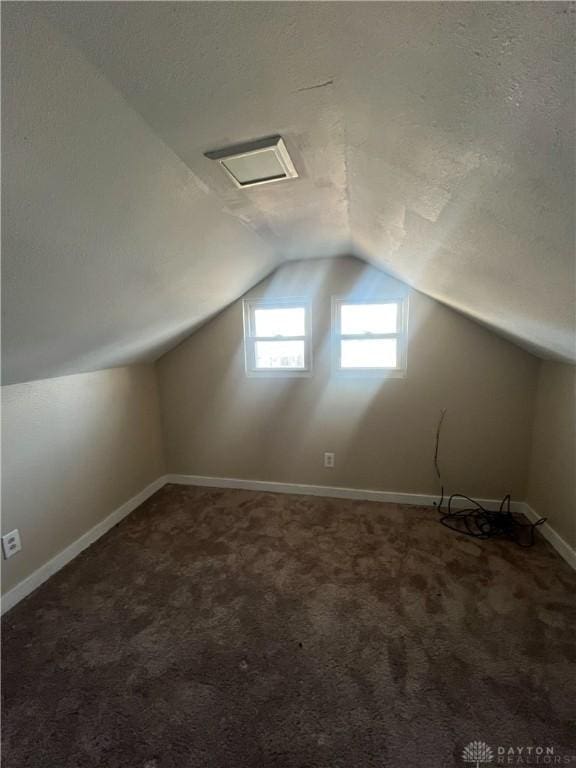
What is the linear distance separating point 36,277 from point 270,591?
1878mm

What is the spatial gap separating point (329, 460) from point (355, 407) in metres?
0.53

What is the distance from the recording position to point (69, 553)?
210 cm

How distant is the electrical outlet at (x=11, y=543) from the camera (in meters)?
1.72

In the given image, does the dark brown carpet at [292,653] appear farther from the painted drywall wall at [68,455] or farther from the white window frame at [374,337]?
the white window frame at [374,337]

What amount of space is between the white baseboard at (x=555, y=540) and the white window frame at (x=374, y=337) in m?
1.40

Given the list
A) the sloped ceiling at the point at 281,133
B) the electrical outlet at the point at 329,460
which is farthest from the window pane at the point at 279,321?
the sloped ceiling at the point at 281,133

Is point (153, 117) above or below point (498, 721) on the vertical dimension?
above

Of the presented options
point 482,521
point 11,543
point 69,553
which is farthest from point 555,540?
point 11,543

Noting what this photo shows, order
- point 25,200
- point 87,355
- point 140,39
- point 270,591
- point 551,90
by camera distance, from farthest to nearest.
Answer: point 87,355 < point 270,591 < point 25,200 < point 140,39 < point 551,90

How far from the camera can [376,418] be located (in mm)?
2633

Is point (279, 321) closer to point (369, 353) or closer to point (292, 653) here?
point (369, 353)

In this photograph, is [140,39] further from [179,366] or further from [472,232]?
[179,366]

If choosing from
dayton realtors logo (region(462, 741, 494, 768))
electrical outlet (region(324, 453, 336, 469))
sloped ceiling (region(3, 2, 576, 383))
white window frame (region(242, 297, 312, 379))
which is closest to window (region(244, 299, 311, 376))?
white window frame (region(242, 297, 312, 379))

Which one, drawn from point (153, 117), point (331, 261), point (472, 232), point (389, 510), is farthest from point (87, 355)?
point (389, 510)
